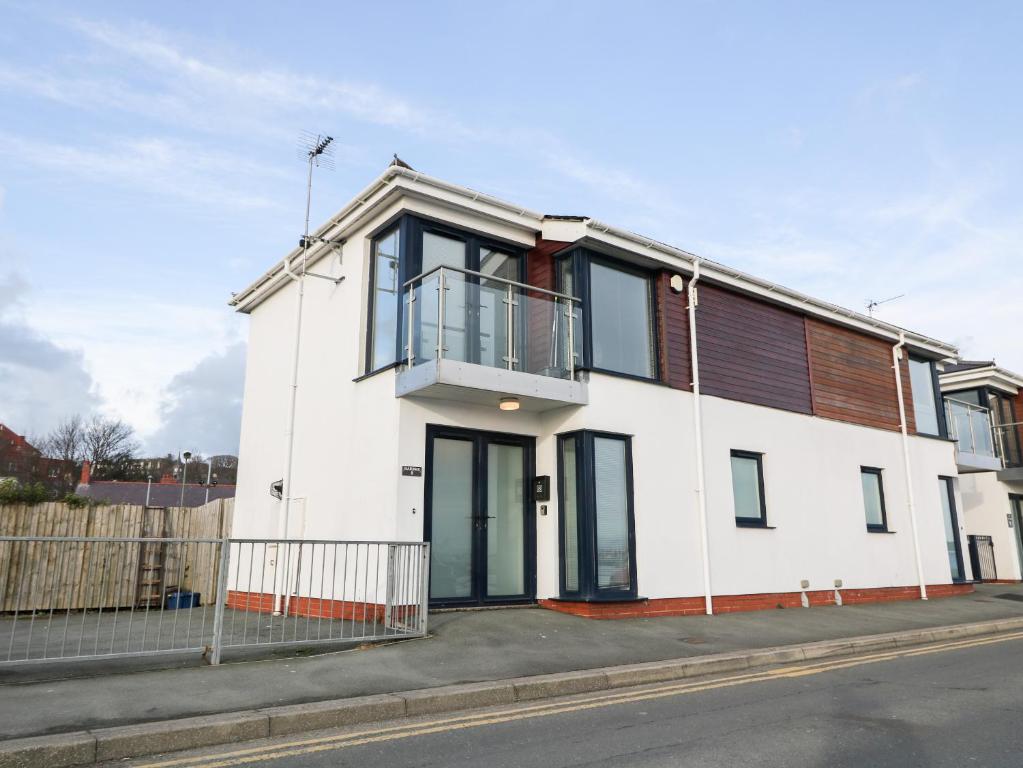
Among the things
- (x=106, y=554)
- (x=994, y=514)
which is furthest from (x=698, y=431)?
(x=994, y=514)

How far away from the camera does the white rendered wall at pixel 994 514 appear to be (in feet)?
71.5

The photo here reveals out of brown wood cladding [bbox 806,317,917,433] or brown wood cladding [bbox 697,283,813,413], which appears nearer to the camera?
brown wood cladding [bbox 697,283,813,413]

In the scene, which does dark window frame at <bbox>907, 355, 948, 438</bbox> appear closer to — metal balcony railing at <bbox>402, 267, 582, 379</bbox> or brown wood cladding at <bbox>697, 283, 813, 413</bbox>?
brown wood cladding at <bbox>697, 283, 813, 413</bbox>

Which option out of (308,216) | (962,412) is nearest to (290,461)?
(308,216)

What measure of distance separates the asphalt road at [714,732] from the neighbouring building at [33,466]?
50716 mm

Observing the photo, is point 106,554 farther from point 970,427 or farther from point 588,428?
point 970,427

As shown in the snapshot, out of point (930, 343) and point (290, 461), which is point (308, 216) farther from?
point (930, 343)

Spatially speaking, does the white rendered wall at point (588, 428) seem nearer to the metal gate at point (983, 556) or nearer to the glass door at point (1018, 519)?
the metal gate at point (983, 556)

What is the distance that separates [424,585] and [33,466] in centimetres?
5153

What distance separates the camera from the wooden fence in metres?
12.3

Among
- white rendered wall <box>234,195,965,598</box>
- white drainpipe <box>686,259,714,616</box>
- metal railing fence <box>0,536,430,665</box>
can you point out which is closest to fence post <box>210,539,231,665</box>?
metal railing fence <box>0,536,430,665</box>

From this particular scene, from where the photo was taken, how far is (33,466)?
50000mm

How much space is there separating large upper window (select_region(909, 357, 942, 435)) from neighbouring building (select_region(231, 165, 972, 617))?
142 inches

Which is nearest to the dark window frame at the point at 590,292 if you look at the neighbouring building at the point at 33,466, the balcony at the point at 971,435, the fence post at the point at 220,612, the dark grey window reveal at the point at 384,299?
the dark grey window reveal at the point at 384,299
